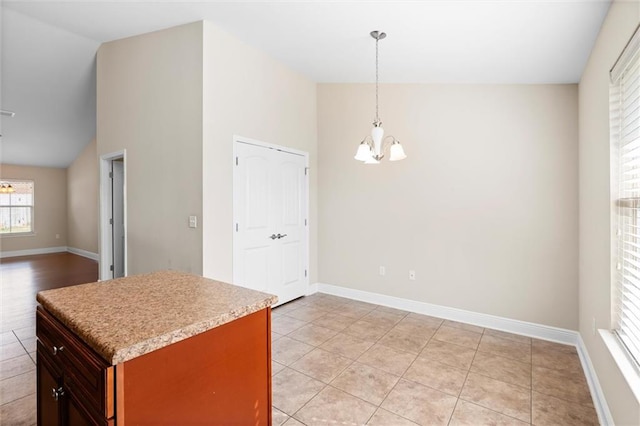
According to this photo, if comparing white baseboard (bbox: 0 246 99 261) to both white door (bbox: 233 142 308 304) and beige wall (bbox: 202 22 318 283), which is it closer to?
white door (bbox: 233 142 308 304)

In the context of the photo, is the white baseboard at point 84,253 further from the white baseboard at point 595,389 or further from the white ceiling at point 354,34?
the white baseboard at point 595,389

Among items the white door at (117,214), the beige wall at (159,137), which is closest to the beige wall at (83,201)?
the white door at (117,214)

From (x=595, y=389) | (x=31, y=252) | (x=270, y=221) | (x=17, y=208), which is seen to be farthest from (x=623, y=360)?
(x=17, y=208)

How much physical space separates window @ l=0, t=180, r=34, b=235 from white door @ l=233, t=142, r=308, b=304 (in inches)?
327

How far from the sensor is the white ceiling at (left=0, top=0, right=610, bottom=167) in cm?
238

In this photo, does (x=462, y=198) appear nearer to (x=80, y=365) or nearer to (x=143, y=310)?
(x=143, y=310)

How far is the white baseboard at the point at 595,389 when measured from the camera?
6.39ft

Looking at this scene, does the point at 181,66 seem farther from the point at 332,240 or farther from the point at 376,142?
the point at 332,240

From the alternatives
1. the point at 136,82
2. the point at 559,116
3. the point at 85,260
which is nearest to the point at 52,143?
the point at 85,260

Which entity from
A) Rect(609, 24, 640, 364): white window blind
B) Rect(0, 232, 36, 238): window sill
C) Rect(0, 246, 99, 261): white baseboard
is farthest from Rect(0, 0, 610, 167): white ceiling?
Rect(0, 232, 36, 238): window sill

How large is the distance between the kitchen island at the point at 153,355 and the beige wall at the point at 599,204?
5.86 feet

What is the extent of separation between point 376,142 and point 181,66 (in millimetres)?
2229

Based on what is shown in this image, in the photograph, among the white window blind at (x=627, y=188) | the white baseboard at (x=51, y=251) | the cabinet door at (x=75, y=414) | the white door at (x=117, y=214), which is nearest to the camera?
the cabinet door at (x=75, y=414)

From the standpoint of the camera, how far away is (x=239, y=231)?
11.7ft
